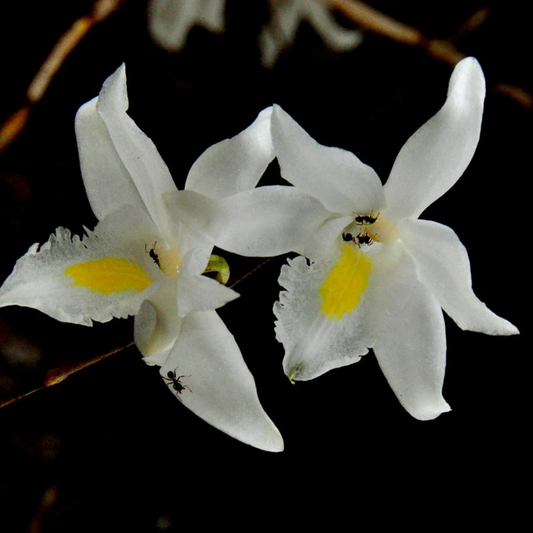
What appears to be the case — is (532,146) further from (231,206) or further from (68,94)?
(68,94)

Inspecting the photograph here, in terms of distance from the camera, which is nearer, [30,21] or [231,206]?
[231,206]

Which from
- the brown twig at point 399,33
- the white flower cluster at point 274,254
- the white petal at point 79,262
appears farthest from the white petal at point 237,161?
the brown twig at point 399,33

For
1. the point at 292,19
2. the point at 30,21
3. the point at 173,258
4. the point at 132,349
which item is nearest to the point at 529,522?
the point at 132,349

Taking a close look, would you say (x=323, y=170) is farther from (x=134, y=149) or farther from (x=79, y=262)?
(x=79, y=262)

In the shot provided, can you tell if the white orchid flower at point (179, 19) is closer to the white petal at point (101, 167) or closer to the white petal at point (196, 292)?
the white petal at point (101, 167)

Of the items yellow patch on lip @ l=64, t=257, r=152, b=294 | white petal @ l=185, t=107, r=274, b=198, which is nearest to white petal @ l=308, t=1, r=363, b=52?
white petal @ l=185, t=107, r=274, b=198

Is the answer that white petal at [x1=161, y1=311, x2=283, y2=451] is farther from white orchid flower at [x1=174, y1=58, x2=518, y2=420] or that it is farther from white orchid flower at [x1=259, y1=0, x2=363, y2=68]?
white orchid flower at [x1=259, y1=0, x2=363, y2=68]
